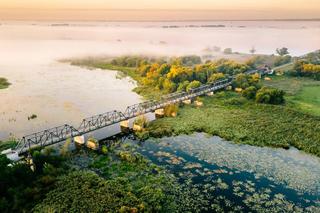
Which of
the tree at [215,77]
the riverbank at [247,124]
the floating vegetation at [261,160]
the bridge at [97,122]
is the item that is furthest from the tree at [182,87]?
the floating vegetation at [261,160]

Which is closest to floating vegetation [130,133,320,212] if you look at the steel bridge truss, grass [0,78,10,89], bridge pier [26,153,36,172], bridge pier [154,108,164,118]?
the steel bridge truss

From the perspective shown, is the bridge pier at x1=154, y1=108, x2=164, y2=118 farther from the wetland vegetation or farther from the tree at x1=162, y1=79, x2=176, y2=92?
the tree at x1=162, y1=79, x2=176, y2=92

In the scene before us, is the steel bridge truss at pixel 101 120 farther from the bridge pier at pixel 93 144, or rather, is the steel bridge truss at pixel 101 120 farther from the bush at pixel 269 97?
the bush at pixel 269 97

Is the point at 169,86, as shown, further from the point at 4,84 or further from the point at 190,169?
the point at 4,84

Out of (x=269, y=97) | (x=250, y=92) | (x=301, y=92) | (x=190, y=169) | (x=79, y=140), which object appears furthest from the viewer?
(x=301, y=92)

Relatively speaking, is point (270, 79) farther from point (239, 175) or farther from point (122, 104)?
point (239, 175)

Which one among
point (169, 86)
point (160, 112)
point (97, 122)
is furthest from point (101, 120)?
point (169, 86)
